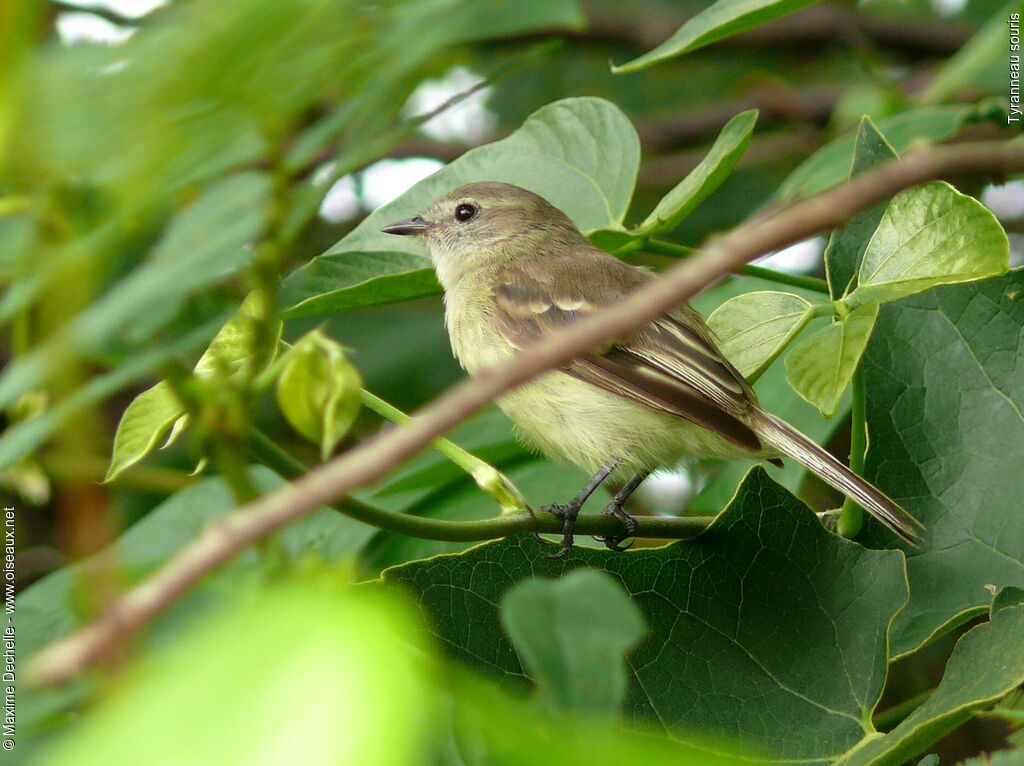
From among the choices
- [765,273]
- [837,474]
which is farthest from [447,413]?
[765,273]

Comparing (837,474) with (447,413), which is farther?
(837,474)

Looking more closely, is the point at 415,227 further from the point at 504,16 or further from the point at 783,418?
the point at 504,16

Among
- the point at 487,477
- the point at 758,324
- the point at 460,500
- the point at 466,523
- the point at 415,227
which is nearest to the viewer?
the point at 466,523

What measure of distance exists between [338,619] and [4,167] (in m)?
0.53

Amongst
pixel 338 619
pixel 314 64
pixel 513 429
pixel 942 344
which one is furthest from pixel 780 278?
pixel 338 619

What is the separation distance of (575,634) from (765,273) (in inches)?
73.1

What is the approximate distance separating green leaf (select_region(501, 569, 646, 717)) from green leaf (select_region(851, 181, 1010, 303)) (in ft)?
4.45

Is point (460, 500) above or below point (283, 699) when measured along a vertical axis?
below

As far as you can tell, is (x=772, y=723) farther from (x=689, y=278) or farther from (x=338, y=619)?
(x=338, y=619)

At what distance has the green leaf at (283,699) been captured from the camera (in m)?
0.42

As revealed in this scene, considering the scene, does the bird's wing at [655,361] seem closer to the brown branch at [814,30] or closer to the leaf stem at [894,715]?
the leaf stem at [894,715]

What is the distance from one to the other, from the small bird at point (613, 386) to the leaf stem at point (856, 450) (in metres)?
0.04

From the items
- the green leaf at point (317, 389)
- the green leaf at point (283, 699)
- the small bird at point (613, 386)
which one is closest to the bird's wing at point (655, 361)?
the small bird at point (613, 386)

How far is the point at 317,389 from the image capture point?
1181mm
